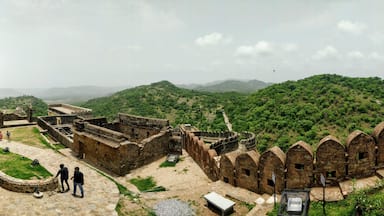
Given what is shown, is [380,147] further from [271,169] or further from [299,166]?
[271,169]

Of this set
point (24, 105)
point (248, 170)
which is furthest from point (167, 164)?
point (24, 105)

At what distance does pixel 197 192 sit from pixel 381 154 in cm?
814

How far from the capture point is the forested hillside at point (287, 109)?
4959 cm

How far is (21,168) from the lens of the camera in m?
15.7

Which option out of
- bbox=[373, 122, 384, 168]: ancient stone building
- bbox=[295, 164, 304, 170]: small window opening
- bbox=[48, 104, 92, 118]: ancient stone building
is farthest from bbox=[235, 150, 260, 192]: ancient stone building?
bbox=[48, 104, 92, 118]: ancient stone building

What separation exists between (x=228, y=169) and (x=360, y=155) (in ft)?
19.0

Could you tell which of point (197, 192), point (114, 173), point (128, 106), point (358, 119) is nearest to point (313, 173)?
point (197, 192)

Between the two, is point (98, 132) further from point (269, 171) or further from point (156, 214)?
point (269, 171)

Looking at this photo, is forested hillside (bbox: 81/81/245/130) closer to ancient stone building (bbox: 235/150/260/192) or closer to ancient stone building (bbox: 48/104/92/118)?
ancient stone building (bbox: 48/104/92/118)

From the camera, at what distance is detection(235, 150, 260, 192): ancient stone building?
14.5 m

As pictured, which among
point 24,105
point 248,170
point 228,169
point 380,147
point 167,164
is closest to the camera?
point 380,147

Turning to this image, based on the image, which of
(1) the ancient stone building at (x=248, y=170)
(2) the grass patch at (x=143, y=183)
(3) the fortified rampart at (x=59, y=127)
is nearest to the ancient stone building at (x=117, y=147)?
(2) the grass patch at (x=143, y=183)

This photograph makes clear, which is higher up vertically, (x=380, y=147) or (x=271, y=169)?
(x=380, y=147)

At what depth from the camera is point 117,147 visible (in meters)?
20.8
